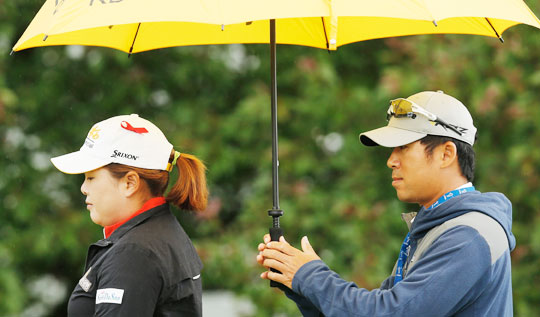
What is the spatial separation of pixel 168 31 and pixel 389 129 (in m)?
1.44

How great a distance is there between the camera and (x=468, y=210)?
7.09 feet

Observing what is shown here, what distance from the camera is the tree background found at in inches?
199

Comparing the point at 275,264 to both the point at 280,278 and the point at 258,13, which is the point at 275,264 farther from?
the point at 258,13

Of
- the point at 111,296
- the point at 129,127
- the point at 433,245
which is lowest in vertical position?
the point at 111,296

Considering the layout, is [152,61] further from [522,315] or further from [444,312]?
[444,312]

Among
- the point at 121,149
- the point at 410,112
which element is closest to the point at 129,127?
the point at 121,149

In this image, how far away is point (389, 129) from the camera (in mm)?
2428

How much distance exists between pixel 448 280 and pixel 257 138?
11.9 ft

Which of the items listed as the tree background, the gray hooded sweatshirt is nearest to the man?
the gray hooded sweatshirt

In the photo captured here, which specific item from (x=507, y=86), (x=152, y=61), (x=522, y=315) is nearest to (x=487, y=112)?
(x=507, y=86)

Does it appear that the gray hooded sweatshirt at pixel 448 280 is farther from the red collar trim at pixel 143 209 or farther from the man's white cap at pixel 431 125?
the red collar trim at pixel 143 209

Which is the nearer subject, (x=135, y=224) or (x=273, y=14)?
(x=273, y=14)

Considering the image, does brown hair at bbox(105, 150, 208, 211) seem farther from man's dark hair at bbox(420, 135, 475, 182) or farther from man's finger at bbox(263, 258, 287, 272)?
man's dark hair at bbox(420, 135, 475, 182)

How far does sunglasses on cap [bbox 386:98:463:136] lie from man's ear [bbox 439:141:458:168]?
5 centimetres
